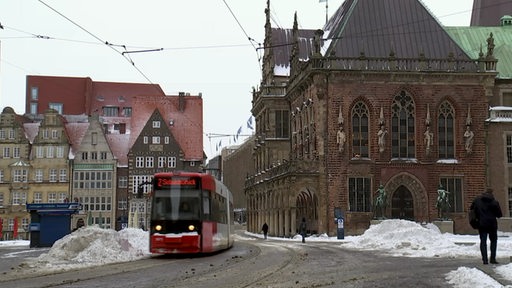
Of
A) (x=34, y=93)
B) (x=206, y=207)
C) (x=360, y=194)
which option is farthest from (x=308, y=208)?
(x=34, y=93)

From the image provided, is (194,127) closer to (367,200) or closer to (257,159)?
(257,159)

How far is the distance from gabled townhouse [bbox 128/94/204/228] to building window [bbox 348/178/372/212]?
36048 mm

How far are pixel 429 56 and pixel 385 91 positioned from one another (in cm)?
623

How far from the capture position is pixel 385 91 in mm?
52719

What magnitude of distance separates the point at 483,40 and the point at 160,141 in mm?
41903

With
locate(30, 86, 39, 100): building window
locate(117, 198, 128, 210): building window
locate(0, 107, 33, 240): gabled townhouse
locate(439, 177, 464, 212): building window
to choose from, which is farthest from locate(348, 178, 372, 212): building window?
locate(30, 86, 39, 100): building window

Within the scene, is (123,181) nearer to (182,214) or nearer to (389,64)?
(389,64)

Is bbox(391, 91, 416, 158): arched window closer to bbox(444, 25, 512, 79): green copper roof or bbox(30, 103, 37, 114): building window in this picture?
bbox(444, 25, 512, 79): green copper roof

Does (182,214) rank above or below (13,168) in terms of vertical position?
below

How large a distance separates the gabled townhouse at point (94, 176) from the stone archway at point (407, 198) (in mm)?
42819

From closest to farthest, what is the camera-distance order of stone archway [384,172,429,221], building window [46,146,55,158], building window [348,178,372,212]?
1. building window [348,178,372,212]
2. stone archway [384,172,429,221]
3. building window [46,146,55,158]

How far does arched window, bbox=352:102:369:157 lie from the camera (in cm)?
5278

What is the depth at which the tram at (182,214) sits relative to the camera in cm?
2419

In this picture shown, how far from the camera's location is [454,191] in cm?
5300
